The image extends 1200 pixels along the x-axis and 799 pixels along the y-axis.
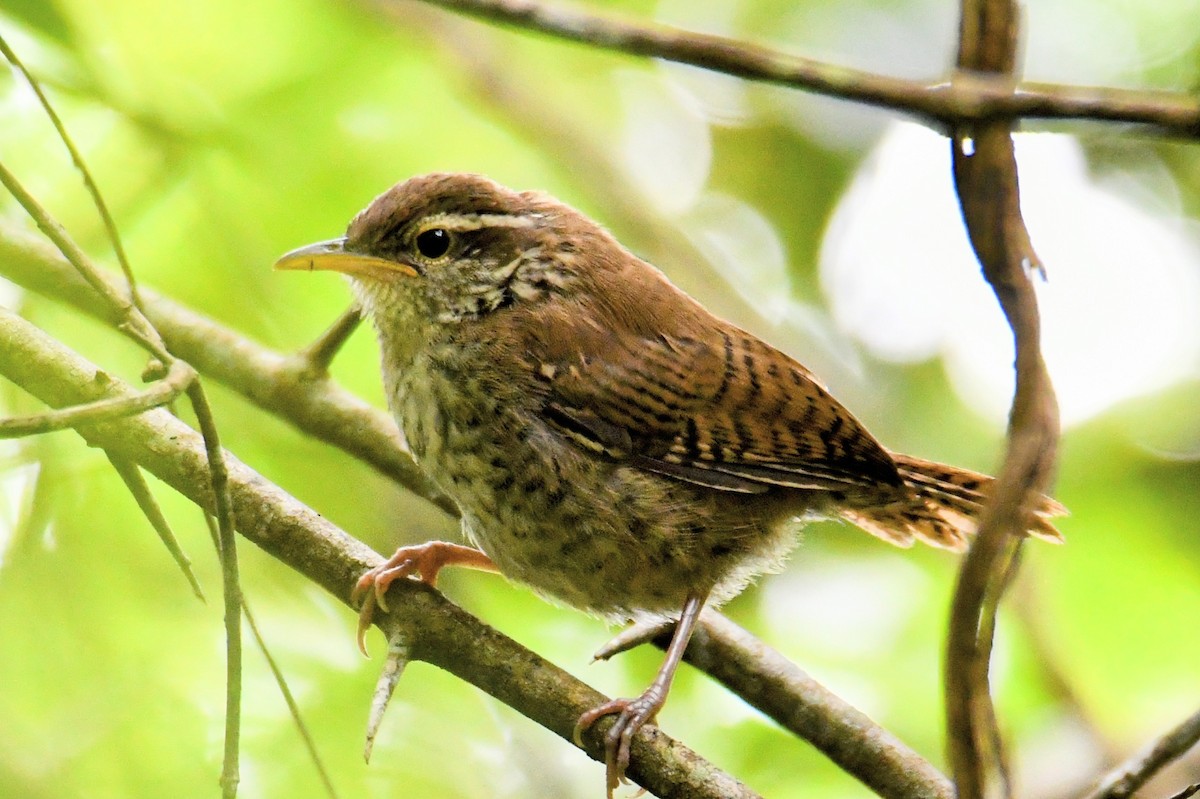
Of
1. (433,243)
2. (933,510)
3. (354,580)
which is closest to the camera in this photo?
(354,580)

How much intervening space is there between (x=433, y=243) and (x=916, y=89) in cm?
214

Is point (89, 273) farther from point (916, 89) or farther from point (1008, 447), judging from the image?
point (1008, 447)

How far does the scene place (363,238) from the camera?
3.37m

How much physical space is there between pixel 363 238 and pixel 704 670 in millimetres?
1467

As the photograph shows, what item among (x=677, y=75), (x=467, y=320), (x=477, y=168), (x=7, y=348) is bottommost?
(x=7, y=348)

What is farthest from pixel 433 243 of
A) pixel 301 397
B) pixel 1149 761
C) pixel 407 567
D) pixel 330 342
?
pixel 1149 761

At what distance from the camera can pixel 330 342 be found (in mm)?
3303

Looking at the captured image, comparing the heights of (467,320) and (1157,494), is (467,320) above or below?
below

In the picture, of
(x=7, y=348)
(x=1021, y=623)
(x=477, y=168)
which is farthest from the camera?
(x=477, y=168)

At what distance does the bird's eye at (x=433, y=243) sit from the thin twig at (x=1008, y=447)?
2119 mm

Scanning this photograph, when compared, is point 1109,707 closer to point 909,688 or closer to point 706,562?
point 909,688

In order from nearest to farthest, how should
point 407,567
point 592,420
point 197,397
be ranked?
1. point 197,397
2. point 407,567
3. point 592,420

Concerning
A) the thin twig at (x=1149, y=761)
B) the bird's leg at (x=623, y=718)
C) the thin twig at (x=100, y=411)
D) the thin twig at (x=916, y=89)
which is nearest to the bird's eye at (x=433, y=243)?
the bird's leg at (x=623, y=718)

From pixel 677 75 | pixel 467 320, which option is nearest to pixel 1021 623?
pixel 467 320
